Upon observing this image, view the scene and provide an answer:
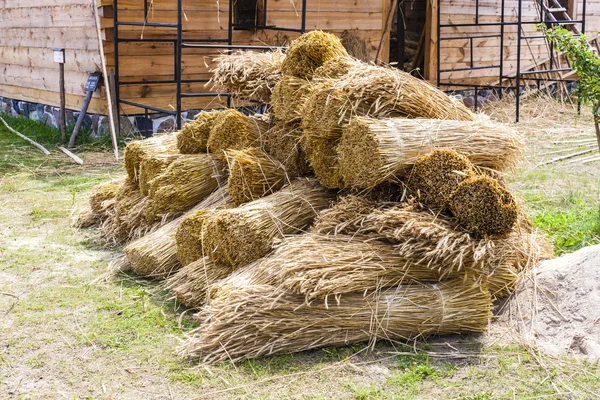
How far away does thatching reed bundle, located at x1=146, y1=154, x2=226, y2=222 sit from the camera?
504 cm

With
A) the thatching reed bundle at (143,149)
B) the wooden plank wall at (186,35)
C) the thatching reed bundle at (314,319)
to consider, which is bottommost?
the thatching reed bundle at (314,319)

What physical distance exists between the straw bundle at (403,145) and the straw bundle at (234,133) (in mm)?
1048

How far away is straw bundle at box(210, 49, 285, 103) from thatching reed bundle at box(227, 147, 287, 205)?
76 centimetres

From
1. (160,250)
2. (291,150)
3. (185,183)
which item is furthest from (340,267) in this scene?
(185,183)

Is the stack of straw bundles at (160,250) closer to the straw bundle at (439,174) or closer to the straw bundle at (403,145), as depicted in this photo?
the straw bundle at (403,145)

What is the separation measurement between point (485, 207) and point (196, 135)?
240 cm

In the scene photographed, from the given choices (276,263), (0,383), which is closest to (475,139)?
(276,263)

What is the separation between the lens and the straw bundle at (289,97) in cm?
451

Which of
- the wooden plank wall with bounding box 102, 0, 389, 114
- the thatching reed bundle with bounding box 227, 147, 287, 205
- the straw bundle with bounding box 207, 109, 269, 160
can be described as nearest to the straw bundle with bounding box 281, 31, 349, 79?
the straw bundle with bounding box 207, 109, 269, 160

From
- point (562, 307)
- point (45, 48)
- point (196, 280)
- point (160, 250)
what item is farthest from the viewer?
point (45, 48)

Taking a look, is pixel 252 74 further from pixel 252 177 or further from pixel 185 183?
pixel 252 177

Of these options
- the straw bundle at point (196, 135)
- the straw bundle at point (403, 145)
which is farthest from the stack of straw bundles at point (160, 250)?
the straw bundle at point (403, 145)

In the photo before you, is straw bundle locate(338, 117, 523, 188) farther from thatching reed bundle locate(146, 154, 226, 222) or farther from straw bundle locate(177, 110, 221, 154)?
straw bundle locate(177, 110, 221, 154)

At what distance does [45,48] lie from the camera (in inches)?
413
